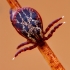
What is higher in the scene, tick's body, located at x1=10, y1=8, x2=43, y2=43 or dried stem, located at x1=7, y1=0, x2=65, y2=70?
tick's body, located at x1=10, y1=8, x2=43, y2=43

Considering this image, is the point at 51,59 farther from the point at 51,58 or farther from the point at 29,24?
the point at 29,24

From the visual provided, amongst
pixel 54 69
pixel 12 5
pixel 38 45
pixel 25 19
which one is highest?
pixel 12 5

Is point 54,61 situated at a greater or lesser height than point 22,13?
lesser

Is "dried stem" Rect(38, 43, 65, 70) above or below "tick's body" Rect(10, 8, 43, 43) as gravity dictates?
below

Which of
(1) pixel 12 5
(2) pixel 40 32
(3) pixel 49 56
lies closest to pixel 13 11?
(1) pixel 12 5

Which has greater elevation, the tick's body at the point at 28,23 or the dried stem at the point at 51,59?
the tick's body at the point at 28,23

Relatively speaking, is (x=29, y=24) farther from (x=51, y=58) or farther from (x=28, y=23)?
(x=51, y=58)

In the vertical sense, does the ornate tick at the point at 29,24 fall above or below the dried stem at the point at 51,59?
above

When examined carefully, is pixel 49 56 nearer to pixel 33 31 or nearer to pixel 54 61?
pixel 54 61

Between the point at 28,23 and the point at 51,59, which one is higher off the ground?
the point at 28,23

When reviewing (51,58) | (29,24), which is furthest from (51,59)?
(29,24)

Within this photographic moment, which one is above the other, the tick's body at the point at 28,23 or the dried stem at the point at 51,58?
the tick's body at the point at 28,23
